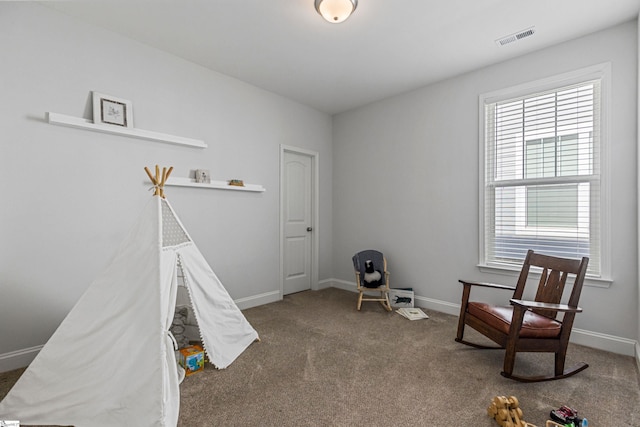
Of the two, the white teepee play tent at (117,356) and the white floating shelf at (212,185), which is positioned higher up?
the white floating shelf at (212,185)

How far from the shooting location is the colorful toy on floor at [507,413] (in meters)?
1.66

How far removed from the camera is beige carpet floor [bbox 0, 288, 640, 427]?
1.83 m

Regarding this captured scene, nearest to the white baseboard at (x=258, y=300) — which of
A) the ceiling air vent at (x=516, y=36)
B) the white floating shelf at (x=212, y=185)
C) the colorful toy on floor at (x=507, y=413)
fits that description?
the white floating shelf at (x=212, y=185)

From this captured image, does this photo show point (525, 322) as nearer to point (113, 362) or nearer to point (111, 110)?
point (113, 362)

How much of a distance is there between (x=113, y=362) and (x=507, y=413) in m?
2.23

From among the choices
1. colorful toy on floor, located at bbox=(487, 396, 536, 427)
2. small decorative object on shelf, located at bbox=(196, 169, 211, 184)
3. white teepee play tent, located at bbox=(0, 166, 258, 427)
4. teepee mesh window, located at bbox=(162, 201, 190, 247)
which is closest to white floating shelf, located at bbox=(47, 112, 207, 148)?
small decorative object on shelf, located at bbox=(196, 169, 211, 184)

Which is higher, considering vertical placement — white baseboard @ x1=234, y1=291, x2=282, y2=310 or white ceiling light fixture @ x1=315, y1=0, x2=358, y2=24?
white ceiling light fixture @ x1=315, y1=0, x2=358, y2=24

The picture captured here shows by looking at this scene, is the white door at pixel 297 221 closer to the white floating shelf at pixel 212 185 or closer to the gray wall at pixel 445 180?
the gray wall at pixel 445 180

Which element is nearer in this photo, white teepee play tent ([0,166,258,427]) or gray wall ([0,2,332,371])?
white teepee play tent ([0,166,258,427])

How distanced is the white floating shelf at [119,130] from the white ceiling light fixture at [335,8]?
1837mm

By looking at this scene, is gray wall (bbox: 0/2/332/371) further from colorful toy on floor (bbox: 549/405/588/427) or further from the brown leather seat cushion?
colorful toy on floor (bbox: 549/405/588/427)

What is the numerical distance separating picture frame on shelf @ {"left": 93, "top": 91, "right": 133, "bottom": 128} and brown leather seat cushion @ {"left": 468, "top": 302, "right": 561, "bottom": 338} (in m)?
3.49

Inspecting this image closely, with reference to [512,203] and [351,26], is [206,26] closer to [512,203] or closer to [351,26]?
[351,26]

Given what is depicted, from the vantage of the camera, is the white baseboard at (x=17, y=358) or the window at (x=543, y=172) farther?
the window at (x=543, y=172)
